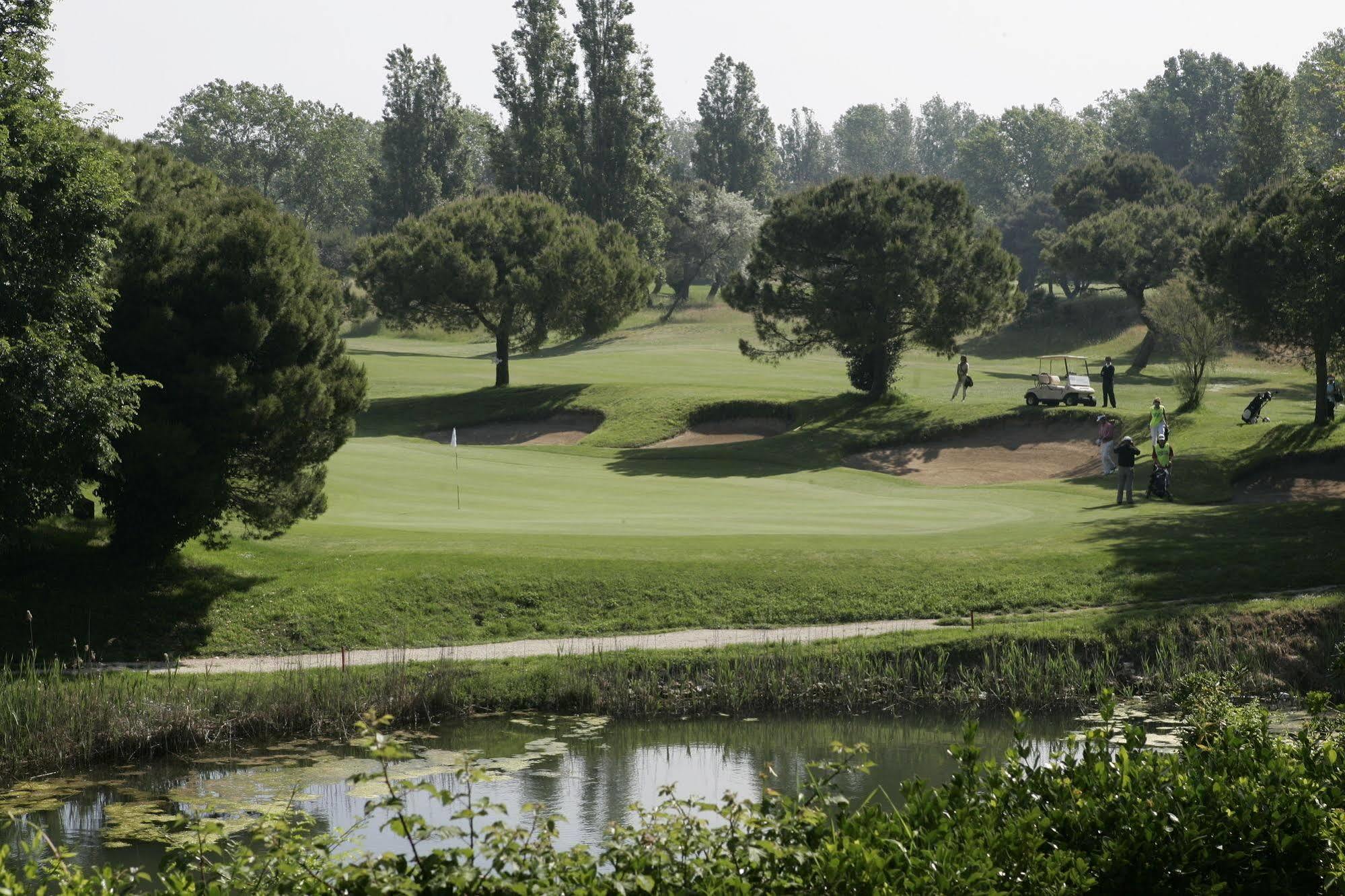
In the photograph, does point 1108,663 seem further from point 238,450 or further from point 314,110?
point 314,110

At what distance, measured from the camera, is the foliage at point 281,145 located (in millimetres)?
154500

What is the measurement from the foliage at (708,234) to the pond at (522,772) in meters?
98.7

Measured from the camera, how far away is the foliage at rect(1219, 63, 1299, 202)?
95125mm

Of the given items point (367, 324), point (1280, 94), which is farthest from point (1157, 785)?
point (367, 324)

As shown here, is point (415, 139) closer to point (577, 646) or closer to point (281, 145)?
point (281, 145)

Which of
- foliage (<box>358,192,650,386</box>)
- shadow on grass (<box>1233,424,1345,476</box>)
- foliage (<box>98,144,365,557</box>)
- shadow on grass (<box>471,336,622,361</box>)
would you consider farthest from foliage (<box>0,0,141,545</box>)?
shadow on grass (<box>471,336,622,361</box>)

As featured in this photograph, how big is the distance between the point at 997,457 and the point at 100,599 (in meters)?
34.1

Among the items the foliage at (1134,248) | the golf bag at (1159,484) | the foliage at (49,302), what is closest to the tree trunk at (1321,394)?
the golf bag at (1159,484)

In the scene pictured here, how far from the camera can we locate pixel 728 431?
2228 inches

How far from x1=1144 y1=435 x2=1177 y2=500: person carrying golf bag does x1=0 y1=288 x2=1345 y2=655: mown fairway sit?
A: 124cm

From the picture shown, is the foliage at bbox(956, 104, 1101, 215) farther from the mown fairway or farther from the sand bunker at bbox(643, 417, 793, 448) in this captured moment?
the mown fairway

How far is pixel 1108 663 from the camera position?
21.3m

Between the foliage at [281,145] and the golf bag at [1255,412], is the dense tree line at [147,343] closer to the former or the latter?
the golf bag at [1255,412]

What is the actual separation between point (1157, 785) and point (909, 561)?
18082 mm
